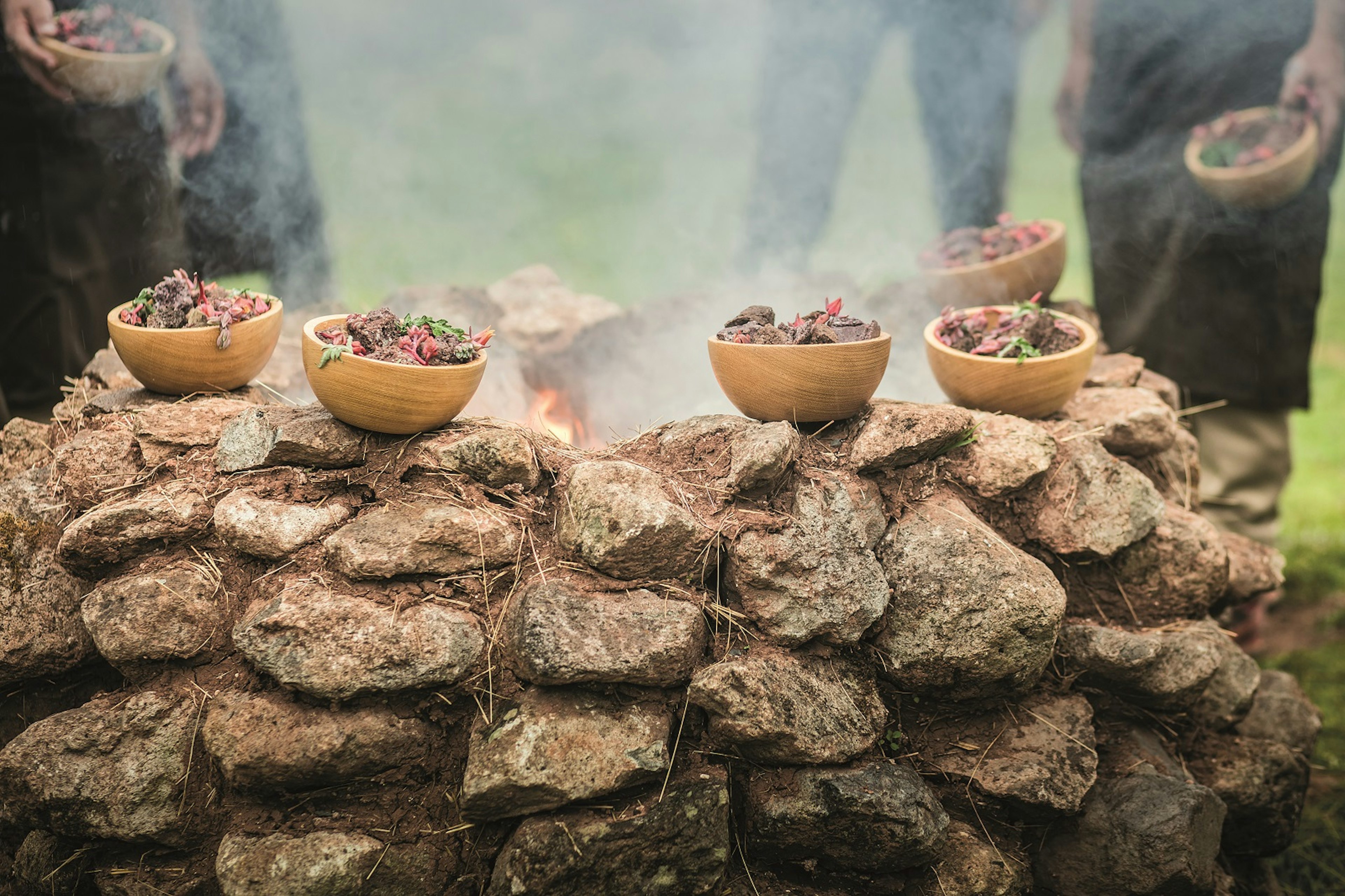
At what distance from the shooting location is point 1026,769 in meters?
2.26

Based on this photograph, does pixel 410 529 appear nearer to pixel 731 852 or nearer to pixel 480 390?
pixel 731 852

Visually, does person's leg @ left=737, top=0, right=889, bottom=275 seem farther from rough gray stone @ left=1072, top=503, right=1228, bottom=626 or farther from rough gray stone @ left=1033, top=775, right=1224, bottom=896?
rough gray stone @ left=1033, top=775, right=1224, bottom=896

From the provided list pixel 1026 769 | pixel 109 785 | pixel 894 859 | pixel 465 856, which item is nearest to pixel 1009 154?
pixel 1026 769

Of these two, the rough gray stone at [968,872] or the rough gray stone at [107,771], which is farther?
the rough gray stone at [968,872]

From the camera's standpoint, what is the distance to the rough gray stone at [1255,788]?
263 cm

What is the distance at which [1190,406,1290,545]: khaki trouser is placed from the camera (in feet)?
14.3

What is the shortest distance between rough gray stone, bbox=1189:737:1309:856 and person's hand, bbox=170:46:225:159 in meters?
4.35

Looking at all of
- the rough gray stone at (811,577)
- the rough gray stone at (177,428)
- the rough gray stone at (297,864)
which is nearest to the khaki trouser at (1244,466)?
the rough gray stone at (811,577)

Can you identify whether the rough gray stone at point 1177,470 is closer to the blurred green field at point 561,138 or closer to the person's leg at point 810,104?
the person's leg at point 810,104

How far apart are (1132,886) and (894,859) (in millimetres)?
676

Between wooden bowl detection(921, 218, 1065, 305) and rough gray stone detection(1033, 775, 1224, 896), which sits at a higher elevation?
wooden bowl detection(921, 218, 1065, 305)

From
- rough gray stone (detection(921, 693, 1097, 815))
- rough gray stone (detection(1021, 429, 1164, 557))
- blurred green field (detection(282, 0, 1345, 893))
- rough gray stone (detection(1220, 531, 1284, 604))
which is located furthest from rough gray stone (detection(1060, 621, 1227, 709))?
blurred green field (detection(282, 0, 1345, 893))

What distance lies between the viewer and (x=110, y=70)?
332 centimetres

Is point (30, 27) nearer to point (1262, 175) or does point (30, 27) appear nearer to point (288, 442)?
point (288, 442)
